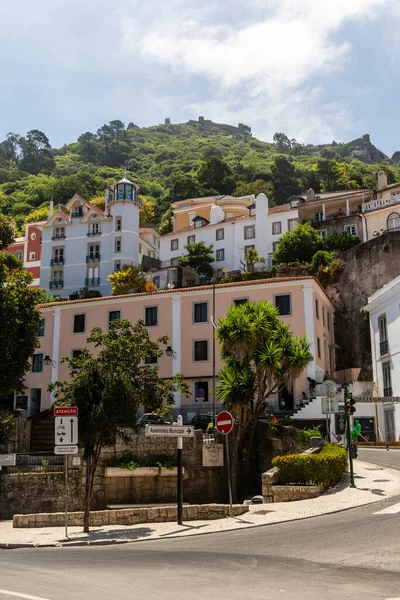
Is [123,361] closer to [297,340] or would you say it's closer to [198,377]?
[297,340]

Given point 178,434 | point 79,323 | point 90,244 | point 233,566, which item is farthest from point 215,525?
point 90,244

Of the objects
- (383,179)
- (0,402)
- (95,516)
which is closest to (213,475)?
(95,516)

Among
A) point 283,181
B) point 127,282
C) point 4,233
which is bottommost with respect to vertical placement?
point 4,233

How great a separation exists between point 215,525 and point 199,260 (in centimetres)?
5423

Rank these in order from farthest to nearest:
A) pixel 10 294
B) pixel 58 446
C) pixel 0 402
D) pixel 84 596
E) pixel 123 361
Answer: pixel 0 402 < pixel 10 294 < pixel 123 361 < pixel 58 446 < pixel 84 596

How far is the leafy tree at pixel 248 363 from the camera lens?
85.3 feet

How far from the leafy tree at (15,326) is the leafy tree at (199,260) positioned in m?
37.7

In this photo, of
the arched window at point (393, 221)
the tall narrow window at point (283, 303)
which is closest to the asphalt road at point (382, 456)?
the tall narrow window at point (283, 303)

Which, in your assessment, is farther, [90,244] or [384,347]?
[90,244]

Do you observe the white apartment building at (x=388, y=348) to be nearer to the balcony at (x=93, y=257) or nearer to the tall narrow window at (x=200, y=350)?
the tall narrow window at (x=200, y=350)

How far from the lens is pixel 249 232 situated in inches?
2827

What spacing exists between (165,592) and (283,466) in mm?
12728

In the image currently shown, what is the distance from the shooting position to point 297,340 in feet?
88.4

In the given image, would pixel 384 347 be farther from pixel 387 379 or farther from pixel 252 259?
pixel 252 259
